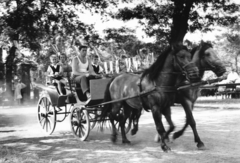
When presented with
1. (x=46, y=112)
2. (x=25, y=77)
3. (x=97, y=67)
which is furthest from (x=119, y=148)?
(x=25, y=77)

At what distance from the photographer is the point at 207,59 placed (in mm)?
6242

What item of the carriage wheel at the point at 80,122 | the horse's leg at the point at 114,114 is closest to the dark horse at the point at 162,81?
the horse's leg at the point at 114,114

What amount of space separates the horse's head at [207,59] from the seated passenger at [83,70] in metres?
2.72

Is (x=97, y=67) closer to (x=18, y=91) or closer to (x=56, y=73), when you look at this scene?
(x=56, y=73)

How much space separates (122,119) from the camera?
7.52 m

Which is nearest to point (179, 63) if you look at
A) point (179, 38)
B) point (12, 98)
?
point (179, 38)

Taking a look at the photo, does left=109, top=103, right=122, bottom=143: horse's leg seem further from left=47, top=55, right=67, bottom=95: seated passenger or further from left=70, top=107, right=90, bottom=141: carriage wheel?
left=47, top=55, right=67, bottom=95: seated passenger

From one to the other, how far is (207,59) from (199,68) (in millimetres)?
256

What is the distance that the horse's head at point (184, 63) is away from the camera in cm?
566

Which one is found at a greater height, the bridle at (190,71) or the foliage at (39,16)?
the foliage at (39,16)

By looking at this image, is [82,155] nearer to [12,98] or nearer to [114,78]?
[114,78]

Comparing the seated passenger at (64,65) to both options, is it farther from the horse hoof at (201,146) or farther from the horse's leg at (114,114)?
the horse hoof at (201,146)

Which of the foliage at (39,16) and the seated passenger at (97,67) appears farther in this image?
the foliage at (39,16)

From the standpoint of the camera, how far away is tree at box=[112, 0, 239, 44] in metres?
19.1
